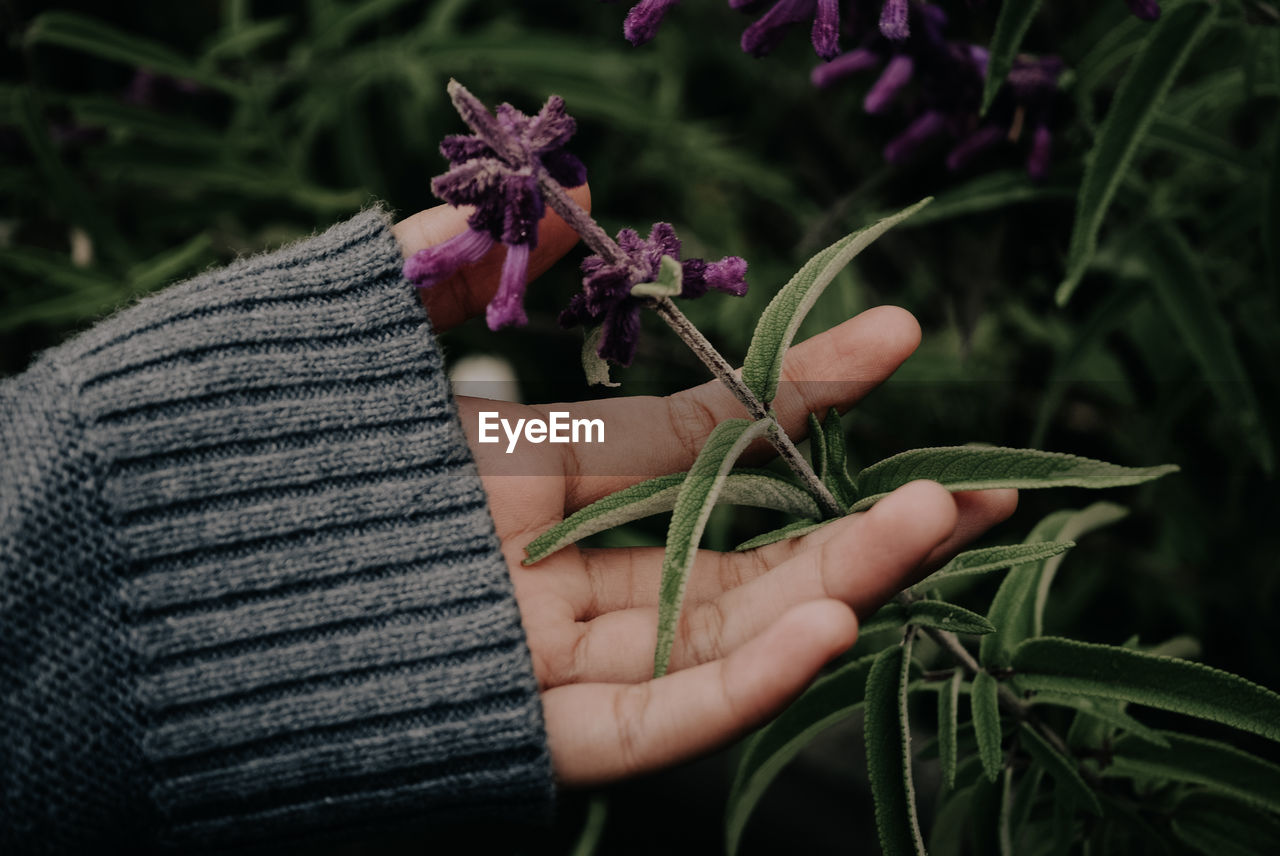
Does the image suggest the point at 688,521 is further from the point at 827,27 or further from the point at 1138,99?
the point at 1138,99

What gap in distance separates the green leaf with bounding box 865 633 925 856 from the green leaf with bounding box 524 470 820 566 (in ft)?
0.74

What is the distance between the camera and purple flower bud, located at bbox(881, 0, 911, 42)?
0.93 m

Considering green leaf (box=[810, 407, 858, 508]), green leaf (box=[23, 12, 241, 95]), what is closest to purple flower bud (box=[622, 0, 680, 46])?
green leaf (box=[810, 407, 858, 508])

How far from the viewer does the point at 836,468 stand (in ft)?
3.25

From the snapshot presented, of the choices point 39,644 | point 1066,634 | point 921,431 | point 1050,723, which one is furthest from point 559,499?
point 1066,634

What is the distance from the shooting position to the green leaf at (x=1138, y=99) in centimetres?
98

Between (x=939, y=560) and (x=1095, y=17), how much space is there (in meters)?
0.97

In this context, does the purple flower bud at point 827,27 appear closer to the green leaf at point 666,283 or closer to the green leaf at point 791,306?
the green leaf at point 791,306

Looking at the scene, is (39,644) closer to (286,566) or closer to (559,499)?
(286,566)

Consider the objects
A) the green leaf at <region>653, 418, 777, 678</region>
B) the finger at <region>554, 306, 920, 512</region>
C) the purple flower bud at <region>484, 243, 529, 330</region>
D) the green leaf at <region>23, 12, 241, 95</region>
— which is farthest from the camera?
the green leaf at <region>23, 12, 241, 95</region>

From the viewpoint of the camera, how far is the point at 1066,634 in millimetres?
1665

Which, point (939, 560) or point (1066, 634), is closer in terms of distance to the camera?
point (939, 560)

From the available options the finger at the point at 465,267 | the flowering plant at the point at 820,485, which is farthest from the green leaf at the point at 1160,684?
the finger at the point at 465,267

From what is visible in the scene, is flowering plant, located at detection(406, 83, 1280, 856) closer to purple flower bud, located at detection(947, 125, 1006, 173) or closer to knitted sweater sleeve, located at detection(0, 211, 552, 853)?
knitted sweater sleeve, located at detection(0, 211, 552, 853)
